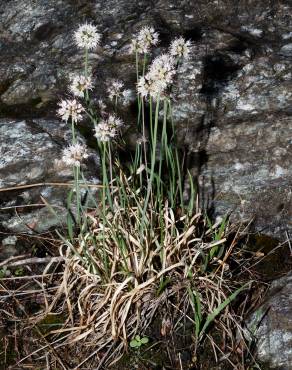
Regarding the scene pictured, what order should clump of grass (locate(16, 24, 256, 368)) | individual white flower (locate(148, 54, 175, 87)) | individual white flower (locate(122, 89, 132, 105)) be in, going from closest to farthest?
individual white flower (locate(148, 54, 175, 87)) → clump of grass (locate(16, 24, 256, 368)) → individual white flower (locate(122, 89, 132, 105))

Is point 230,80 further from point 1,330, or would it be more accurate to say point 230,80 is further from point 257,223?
point 1,330

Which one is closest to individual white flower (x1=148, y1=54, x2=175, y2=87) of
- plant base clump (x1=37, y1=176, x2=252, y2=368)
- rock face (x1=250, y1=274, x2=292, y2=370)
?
plant base clump (x1=37, y1=176, x2=252, y2=368)

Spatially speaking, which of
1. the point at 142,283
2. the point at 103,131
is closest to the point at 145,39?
the point at 103,131

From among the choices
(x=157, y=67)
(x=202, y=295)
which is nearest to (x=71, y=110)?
(x=157, y=67)

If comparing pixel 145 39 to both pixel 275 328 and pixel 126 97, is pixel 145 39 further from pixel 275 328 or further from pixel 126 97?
pixel 275 328

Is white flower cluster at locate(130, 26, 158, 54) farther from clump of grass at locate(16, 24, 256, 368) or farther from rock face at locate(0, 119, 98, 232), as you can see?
rock face at locate(0, 119, 98, 232)
